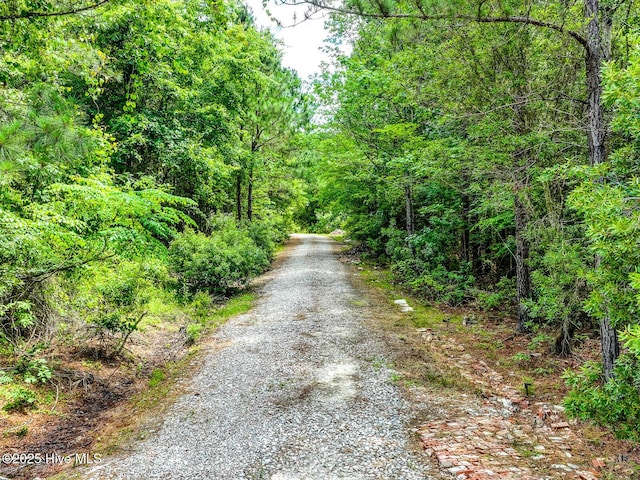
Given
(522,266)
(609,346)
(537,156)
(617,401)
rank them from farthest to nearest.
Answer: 1. (522,266)
2. (537,156)
3. (609,346)
4. (617,401)

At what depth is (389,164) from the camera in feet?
33.1

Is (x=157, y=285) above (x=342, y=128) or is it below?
below

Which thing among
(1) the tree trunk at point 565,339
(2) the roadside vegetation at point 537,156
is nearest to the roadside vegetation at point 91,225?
(2) the roadside vegetation at point 537,156

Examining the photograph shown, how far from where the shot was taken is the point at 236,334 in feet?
23.9

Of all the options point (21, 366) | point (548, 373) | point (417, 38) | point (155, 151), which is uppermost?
point (417, 38)

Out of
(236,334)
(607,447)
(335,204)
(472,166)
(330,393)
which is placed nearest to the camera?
(607,447)

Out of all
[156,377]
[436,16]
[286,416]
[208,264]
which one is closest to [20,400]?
[156,377]

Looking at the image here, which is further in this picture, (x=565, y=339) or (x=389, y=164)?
(x=389, y=164)

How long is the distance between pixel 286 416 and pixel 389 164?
24.6 ft

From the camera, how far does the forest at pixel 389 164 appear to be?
336 cm

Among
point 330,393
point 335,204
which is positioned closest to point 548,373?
point 330,393

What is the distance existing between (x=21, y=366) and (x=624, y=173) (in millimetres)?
6554

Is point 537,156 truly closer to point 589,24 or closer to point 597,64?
point 597,64

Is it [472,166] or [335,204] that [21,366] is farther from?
[335,204]
